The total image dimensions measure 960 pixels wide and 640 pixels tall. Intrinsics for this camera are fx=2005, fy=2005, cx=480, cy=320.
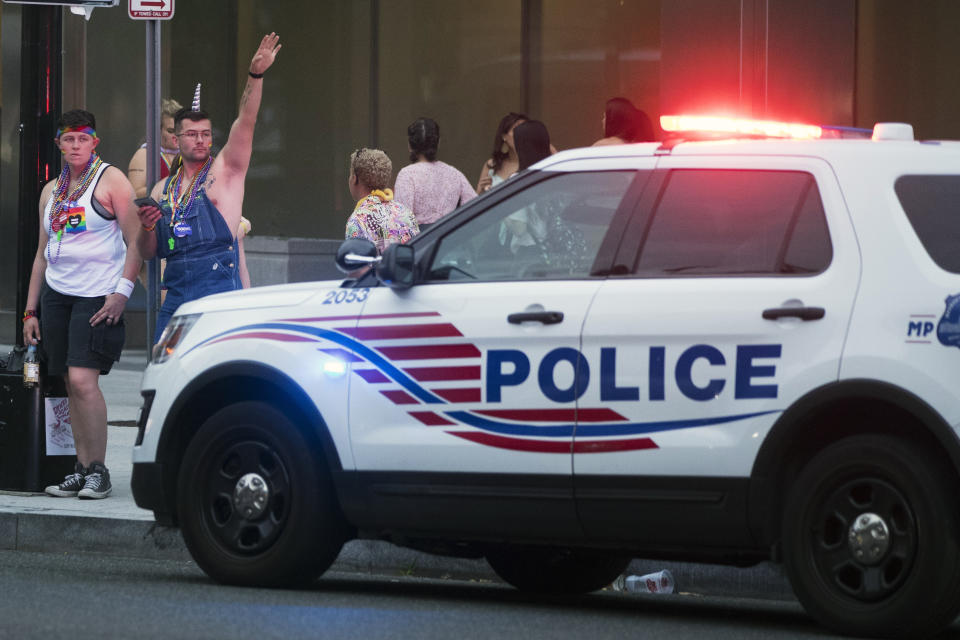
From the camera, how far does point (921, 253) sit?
666 centimetres

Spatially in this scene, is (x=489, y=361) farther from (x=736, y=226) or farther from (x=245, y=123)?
(x=245, y=123)

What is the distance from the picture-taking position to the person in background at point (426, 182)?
1223 centimetres

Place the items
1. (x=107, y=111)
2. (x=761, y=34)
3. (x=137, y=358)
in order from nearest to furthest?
1. (x=761, y=34)
2. (x=137, y=358)
3. (x=107, y=111)

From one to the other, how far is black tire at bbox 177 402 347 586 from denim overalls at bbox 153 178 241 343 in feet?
5.43

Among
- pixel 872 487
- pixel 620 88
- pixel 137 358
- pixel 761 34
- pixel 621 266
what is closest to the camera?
pixel 872 487

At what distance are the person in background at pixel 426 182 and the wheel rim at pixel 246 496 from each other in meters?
4.52

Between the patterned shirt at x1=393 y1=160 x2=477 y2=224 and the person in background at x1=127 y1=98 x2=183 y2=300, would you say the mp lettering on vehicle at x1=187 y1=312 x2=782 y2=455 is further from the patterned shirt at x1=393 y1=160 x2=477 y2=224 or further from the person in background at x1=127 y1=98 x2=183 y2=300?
the person in background at x1=127 y1=98 x2=183 y2=300

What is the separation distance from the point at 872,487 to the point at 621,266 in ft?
3.96

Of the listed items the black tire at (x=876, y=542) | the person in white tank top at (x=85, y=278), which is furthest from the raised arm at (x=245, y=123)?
the black tire at (x=876, y=542)

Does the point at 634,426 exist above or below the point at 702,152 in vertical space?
below

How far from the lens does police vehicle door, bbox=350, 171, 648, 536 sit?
7.16 metres

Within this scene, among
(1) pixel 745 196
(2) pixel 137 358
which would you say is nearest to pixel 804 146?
(1) pixel 745 196

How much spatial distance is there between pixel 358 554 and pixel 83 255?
224 centimetres

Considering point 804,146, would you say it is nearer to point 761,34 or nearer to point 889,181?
point 889,181
